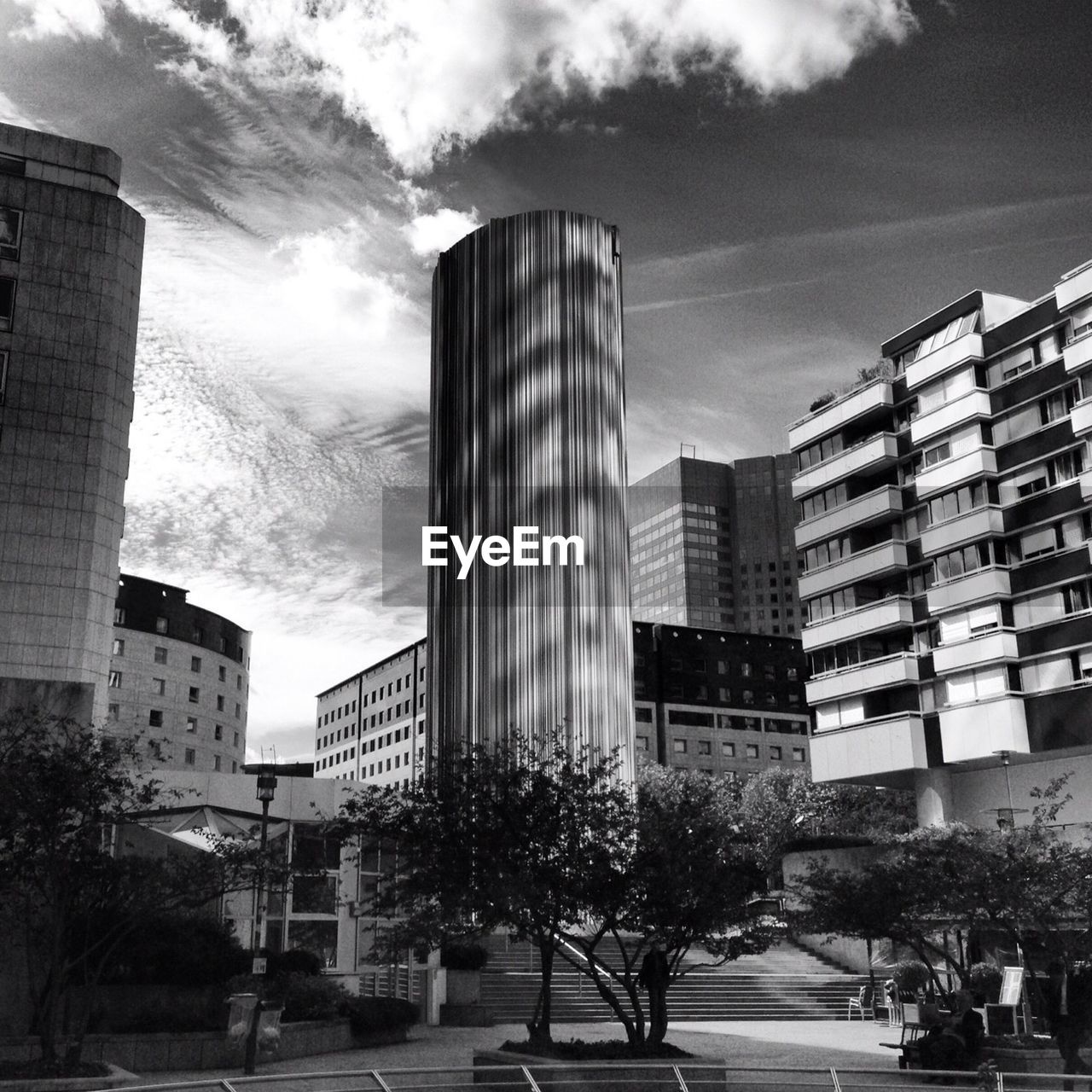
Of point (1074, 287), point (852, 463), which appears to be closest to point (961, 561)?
point (852, 463)

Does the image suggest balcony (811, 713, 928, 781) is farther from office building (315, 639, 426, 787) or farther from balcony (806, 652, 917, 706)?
office building (315, 639, 426, 787)

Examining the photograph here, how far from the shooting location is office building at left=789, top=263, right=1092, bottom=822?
5825 centimetres

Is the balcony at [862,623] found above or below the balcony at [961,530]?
below

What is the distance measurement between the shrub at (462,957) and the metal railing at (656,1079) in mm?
26908

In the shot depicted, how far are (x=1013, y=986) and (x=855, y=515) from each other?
44.4 metres

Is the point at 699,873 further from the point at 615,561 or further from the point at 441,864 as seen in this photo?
the point at 615,561

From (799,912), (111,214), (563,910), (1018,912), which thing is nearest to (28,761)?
(563,910)

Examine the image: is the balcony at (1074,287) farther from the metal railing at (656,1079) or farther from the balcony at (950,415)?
the metal railing at (656,1079)

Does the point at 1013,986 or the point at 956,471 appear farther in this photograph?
the point at 956,471

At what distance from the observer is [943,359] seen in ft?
217

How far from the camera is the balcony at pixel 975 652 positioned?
59594 mm

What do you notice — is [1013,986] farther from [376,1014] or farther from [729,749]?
[729,749]

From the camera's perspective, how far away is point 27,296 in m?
60.5

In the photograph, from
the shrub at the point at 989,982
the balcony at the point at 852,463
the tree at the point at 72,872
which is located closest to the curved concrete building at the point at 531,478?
the balcony at the point at 852,463
